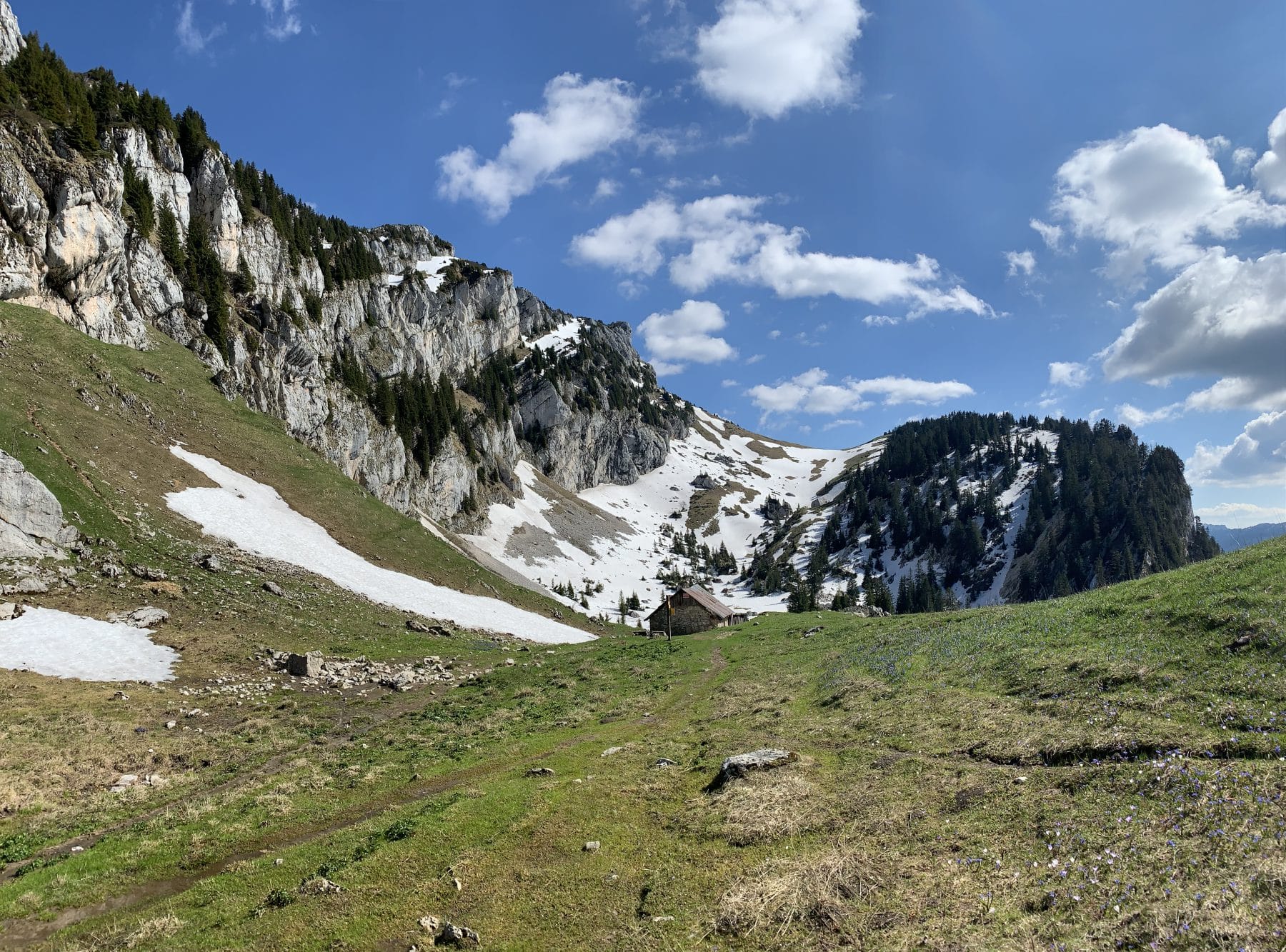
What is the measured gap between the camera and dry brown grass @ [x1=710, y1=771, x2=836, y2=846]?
494 inches

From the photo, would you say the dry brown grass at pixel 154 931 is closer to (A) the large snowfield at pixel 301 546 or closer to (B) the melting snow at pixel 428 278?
(A) the large snowfield at pixel 301 546

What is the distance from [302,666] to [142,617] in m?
9.70

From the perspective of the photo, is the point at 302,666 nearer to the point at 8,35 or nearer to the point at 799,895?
the point at 799,895

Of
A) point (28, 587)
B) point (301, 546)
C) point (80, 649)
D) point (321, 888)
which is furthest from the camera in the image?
point (301, 546)

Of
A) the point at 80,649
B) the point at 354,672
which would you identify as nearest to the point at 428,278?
the point at 354,672

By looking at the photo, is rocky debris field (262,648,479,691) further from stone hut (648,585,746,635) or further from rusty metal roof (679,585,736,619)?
rusty metal roof (679,585,736,619)

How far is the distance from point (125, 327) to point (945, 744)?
280ft

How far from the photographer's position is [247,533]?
5056cm

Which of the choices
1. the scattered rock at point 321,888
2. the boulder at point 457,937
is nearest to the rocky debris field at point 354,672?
the scattered rock at point 321,888

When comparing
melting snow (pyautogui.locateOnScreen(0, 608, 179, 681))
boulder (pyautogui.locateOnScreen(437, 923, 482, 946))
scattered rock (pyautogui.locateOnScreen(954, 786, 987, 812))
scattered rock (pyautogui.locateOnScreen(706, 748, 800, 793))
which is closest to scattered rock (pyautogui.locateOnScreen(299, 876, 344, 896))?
boulder (pyautogui.locateOnScreen(437, 923, 482, 946))

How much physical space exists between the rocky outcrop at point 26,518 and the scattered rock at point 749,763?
4058 centimetres

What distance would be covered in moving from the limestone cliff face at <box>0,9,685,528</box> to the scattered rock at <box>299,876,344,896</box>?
71077mm

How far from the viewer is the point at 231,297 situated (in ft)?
288

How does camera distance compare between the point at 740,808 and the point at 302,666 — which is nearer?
the point at 740,808
